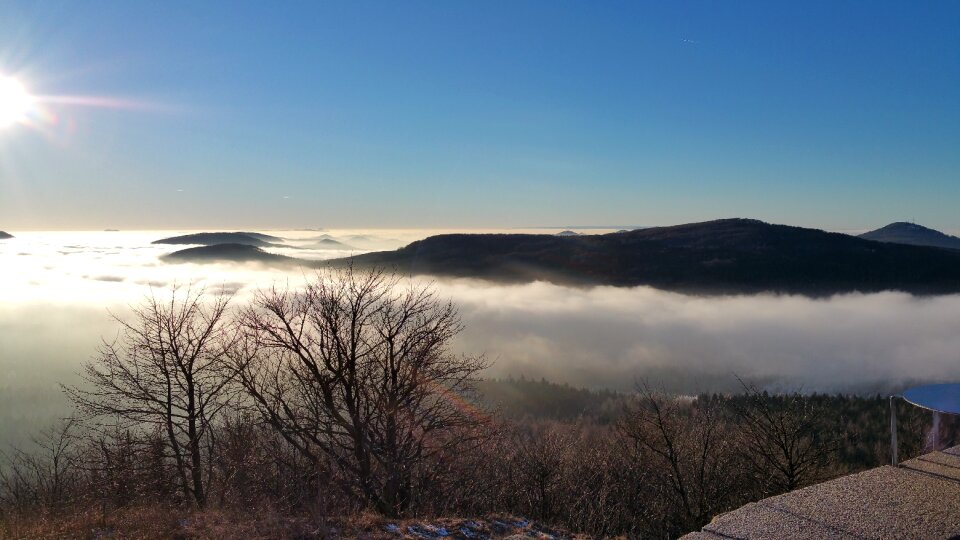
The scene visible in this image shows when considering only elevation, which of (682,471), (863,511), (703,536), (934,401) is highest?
(934,401)

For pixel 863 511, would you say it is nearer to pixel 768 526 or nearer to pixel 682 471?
pixel 768 526

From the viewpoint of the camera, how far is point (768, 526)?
5.92 metres

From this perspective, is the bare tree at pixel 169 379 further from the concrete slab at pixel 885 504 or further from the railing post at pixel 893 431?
the railing post at pixel 893 431

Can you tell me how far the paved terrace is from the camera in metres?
5.72

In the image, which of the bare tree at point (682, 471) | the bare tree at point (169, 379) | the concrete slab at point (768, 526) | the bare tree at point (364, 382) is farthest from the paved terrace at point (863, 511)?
the bare tree at point (169, 379)

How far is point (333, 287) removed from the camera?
794 inches

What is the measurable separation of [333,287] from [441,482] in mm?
7281

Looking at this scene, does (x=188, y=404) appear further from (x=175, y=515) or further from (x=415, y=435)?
(x=175, y=515)

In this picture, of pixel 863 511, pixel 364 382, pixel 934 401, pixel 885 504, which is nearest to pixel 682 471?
pixel 364 382

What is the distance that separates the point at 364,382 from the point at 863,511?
14.1 m

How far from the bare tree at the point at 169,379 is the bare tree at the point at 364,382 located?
246cm

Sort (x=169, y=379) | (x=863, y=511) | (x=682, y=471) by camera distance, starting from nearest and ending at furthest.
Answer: (x=863, y=511) < (x=169, y=379) < (x=682, y=471)

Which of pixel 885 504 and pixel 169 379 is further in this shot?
pixel 169 379

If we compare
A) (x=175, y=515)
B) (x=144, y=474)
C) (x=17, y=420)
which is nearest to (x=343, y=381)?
(x=144, y=474)
